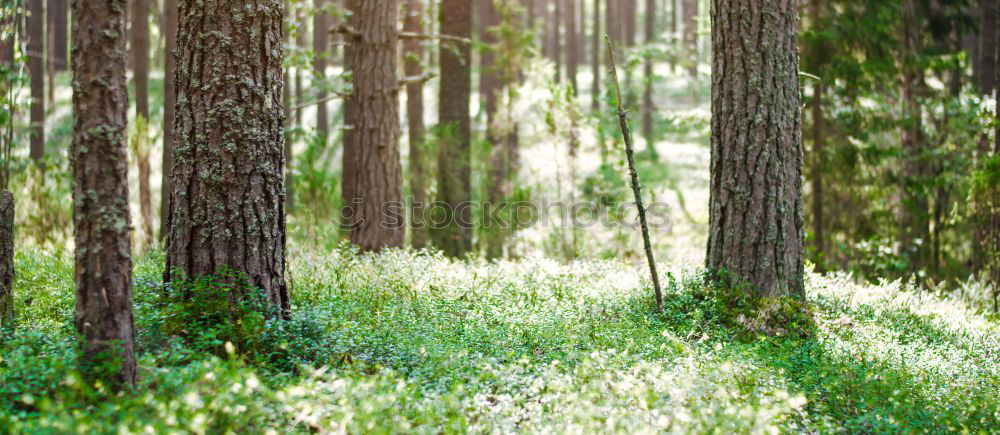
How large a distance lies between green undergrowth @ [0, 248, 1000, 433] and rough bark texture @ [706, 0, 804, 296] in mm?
429

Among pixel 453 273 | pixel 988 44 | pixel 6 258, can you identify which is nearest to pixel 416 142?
pixel 453 273

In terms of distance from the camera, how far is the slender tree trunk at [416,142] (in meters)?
12.9

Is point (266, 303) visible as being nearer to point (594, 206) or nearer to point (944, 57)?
point (594, 206)

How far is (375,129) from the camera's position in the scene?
9.30m

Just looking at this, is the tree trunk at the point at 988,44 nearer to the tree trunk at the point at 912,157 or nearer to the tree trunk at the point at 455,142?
the tree trunk at the point at 912,157

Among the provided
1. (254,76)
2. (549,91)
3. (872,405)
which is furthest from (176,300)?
(549,91)

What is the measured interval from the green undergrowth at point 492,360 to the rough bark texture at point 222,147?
284mm

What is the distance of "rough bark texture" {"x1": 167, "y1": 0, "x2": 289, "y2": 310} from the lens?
4.98 meters

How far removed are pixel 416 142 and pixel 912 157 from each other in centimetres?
890

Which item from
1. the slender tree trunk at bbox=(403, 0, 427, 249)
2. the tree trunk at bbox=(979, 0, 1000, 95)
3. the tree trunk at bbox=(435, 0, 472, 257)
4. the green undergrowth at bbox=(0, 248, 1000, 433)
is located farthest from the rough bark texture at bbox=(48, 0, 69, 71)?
the tree trunk at bbox=(979, 0, 1000, 95)

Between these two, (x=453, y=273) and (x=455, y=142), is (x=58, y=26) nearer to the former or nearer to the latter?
(x=455, y=142)

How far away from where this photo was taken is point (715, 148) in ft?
23.0

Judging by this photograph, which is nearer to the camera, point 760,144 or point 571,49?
point 760,144

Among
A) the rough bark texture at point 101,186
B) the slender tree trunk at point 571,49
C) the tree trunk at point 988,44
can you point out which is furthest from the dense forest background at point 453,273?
the slender tree trunk at point 571,49
